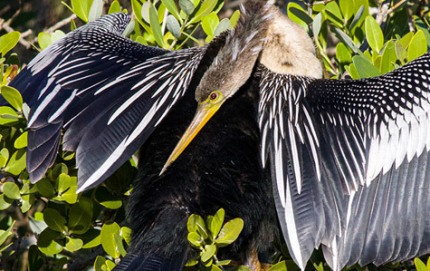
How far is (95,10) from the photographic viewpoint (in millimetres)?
3707

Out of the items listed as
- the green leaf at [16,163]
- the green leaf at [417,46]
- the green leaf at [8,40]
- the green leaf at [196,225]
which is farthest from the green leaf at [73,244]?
the green leaf at [417,46]

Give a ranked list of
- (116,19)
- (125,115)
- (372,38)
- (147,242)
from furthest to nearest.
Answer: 1. (116,19)
2. (372,38)
3. (125,115)
4. (147,242)

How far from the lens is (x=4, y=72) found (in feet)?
11.5

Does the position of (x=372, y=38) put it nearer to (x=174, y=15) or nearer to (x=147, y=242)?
(x=174, y=15)

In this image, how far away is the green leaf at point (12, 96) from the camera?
3.02 metres

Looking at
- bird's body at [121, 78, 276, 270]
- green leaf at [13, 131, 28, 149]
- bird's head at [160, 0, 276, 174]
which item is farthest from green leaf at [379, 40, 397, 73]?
green leaf at [13, 131, 28, 149]

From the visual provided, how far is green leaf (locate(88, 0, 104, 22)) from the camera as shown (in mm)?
3662

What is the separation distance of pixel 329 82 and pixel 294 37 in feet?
1.32

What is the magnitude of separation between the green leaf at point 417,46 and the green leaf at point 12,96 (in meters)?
1.45

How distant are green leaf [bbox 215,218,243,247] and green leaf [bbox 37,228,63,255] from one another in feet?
1.94

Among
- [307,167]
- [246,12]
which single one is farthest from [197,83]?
[307,167]

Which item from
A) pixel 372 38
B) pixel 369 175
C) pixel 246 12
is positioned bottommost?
pixel 369 175

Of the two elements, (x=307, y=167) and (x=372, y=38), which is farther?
(x=372, y=38)

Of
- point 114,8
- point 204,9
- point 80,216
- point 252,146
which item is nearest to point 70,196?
point 80,216
